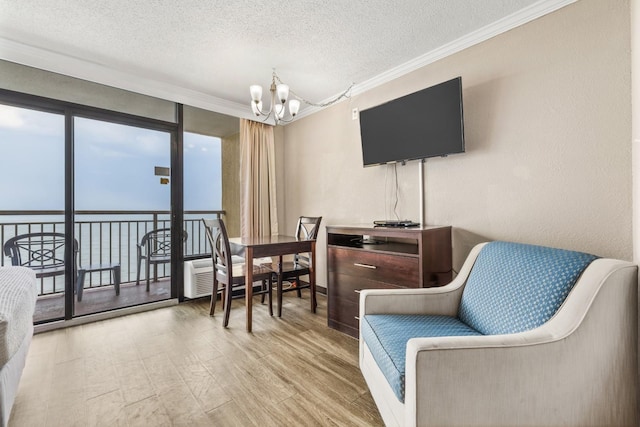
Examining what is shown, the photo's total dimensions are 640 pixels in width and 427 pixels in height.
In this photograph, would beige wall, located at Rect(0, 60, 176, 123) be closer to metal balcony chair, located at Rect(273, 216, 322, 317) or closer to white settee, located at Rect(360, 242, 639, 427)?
metal balcony chair, located at Rect(273, 216, 322, 317)

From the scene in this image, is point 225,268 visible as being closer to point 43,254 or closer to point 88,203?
point 88,203

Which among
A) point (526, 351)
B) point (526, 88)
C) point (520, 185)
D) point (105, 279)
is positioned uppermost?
point (526, 88)

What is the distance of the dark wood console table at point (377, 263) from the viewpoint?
78.5 inches

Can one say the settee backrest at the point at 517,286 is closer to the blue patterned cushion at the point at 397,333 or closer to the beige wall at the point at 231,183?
the blue patterned cushion at the point at 397,333

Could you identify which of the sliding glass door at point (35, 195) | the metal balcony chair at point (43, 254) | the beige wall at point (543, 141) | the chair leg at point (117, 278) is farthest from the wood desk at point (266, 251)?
the sliding glass door at point (35, 195)

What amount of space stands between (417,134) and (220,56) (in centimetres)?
185

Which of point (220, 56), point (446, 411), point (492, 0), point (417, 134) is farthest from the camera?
point (220, 56)

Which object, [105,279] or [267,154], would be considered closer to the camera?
[105,279]

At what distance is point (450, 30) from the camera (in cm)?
216

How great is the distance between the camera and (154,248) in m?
3.35

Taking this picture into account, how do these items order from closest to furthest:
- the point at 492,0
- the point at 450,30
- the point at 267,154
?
the point at 492,0 → the point at 450,30 → the point at 267,154

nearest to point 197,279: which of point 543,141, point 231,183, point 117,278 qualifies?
point 117,278

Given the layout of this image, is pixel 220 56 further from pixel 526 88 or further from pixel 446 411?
pixel 446 411

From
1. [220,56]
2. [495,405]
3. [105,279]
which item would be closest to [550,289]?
[495,405]
